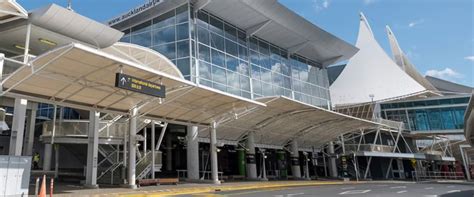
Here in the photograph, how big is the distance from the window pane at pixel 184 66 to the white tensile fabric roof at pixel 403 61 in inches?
2067

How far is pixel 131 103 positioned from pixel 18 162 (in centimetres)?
805

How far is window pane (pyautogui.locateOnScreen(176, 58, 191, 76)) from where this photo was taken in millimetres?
30509

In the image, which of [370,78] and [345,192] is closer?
[345,192]

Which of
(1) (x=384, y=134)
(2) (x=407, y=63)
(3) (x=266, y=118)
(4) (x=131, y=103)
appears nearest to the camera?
(4) (x=131, y=103)

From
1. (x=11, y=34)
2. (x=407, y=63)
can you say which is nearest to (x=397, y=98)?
(x=407, y=63)

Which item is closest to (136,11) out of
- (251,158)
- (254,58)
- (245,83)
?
(245,83)

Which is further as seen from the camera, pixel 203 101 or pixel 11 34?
pixel 203 101

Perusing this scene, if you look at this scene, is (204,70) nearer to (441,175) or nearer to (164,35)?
(164,35)

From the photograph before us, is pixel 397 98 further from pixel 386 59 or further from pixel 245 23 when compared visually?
pixel 245 23

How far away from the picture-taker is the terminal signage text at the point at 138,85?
1586 cm

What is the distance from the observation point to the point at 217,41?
34.2 metres

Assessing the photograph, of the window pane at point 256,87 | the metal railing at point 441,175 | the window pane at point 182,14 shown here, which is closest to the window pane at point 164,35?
the window pane at point 182,14

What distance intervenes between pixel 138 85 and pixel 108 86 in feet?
9.16

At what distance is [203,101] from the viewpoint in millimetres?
24078
